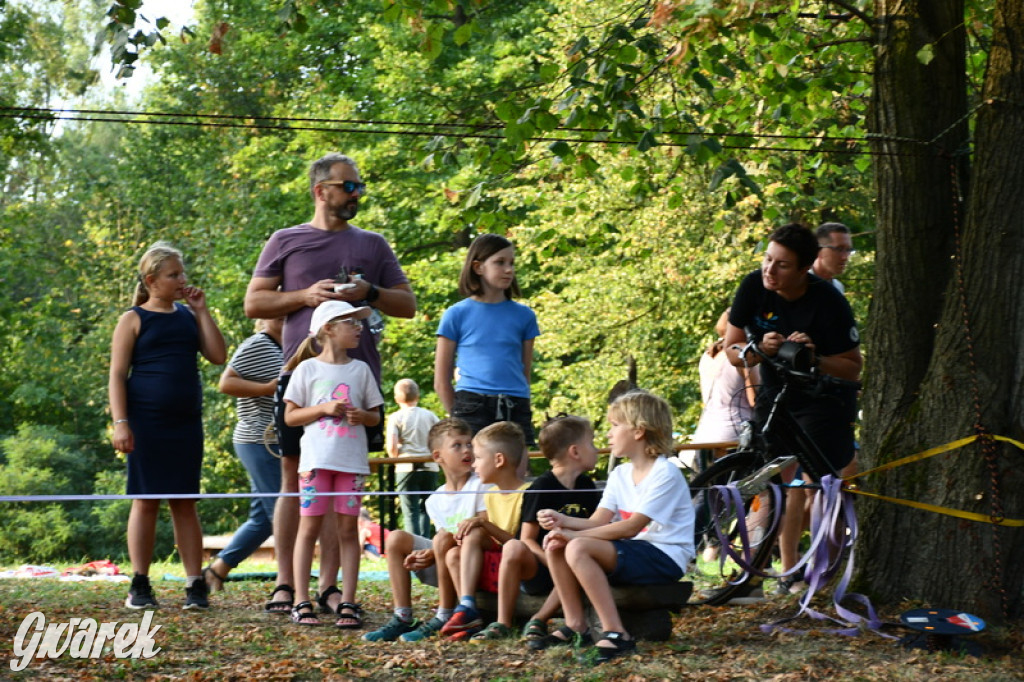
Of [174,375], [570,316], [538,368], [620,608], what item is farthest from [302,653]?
[538,368]

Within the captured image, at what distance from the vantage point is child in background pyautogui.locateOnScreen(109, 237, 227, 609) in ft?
20.9

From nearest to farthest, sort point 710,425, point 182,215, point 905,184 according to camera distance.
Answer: point 905,184
point 710,425
point 182,215

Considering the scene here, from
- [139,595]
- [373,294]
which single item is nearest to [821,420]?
[373,294]

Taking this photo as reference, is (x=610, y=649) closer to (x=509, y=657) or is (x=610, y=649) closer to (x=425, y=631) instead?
(x=509, y=657)

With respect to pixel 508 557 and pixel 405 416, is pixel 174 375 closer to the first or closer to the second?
pixel 508 557

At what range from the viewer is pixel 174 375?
6.51 meters

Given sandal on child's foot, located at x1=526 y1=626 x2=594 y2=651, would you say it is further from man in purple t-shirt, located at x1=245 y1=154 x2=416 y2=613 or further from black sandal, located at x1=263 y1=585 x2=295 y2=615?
black sandal, located at x1=263 y1=585 x2=295 y2=615

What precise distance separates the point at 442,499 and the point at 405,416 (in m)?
6.17

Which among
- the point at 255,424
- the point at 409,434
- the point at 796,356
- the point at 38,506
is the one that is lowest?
the point at 38,506

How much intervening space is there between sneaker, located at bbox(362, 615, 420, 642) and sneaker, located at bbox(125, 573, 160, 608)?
4.57 feet

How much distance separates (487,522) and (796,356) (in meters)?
1.62

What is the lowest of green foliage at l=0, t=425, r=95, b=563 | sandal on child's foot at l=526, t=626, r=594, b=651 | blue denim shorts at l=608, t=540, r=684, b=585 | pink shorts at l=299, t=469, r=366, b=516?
green foliage at l=0, t=425, r=95, b=563

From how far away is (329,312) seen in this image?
605 cm

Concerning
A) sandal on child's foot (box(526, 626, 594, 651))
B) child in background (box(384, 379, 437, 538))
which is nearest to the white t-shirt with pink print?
sandal on child's foot (box(526, 626, 594, 651))
